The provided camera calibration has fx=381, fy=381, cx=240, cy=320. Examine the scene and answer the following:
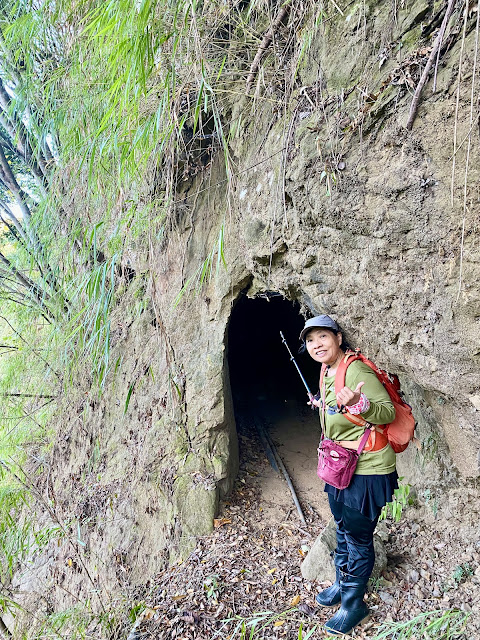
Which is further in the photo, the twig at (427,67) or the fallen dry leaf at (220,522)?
the fallen dry leaf at (220,522)

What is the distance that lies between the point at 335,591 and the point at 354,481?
0.91 m

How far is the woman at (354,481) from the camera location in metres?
2.31

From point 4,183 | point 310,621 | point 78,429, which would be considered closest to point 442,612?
point 310,621

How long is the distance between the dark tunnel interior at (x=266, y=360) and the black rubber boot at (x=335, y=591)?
3760 mm

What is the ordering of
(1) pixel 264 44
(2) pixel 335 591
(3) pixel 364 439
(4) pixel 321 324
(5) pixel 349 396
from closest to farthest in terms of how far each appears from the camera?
1. (5) pixel 349 396
2. (3) pixel 364 439
3. (4) pixel 321 324
4. (2) pixel 335 591
5. (1) pixel 264 44

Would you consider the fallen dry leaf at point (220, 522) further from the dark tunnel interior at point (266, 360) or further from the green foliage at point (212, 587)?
the dark tunnel interior at point (266, 360)

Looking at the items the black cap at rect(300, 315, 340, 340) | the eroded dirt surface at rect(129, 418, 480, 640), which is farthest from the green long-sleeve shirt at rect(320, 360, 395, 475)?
the eroded dirt surface at rect(129, 418, 480, 640)

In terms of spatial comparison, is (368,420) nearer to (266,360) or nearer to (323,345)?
(323,345)

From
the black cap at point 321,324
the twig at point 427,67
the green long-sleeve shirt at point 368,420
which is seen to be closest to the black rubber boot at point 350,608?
the green long-sleeve shirt at point 368,420

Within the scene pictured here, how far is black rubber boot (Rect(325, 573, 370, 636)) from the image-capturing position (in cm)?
241

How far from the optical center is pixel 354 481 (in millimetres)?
2381

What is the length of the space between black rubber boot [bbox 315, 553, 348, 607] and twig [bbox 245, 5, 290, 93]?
3505 millimetres

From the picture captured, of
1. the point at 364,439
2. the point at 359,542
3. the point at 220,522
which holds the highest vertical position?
the point at 364,439

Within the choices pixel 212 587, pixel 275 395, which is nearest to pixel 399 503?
pixel 212 587
